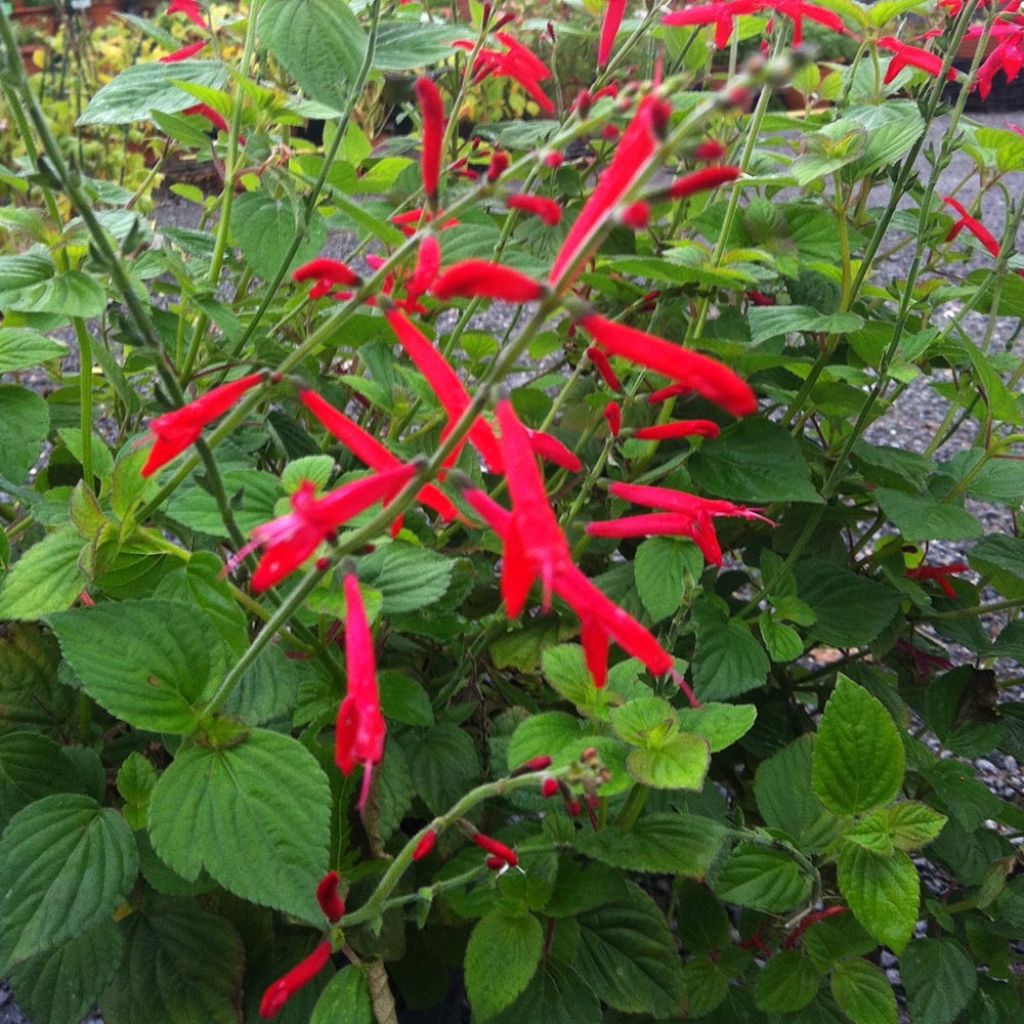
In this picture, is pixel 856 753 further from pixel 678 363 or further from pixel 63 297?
pixel 63 297

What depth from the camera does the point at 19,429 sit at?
1.07m

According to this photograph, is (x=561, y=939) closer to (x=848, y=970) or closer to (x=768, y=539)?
(x=848, y=970)

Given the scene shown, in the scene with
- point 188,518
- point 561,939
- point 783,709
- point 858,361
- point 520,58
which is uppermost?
point 520,58

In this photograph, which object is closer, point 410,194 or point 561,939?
point 561,939

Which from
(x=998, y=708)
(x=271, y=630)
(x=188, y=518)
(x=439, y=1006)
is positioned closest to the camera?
(x=271, y=630)

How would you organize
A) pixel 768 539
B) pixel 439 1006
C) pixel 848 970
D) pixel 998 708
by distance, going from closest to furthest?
1. pixel 848 970
2. pixel 439 1006
3. pixel 998 708
4. pixel 768 539

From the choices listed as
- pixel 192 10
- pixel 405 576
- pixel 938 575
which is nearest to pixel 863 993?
pixel 405 576

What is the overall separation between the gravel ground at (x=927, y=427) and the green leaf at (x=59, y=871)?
71 cm

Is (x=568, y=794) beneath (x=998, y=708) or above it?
above

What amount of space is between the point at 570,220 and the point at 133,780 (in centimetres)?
95

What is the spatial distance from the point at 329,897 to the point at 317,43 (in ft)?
2.69

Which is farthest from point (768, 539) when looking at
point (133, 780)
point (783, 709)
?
point (133, 780)

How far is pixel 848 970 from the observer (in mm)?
1033

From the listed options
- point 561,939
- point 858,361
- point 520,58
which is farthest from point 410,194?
point 561,939
